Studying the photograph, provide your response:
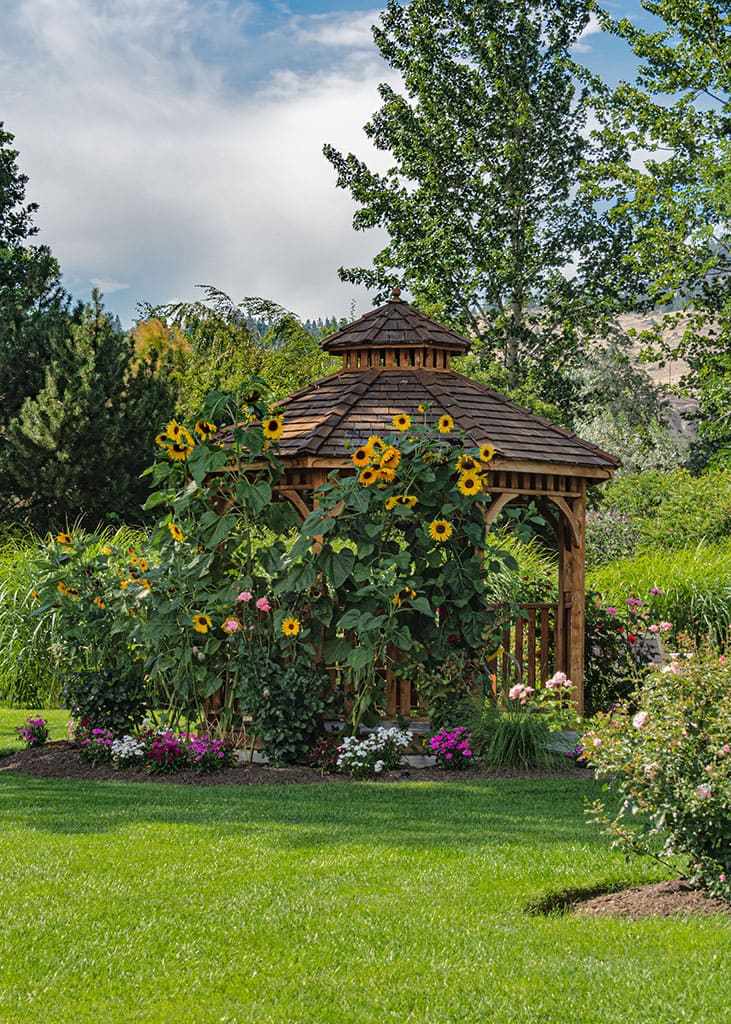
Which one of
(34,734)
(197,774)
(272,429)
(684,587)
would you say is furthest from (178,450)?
(684,587)

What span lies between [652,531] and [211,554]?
32.2 feet

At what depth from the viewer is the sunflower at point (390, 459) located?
27.7 feet

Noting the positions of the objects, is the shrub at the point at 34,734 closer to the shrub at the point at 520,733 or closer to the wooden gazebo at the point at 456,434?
the wooden gazebo at the point at 456,434

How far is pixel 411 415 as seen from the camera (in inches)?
387

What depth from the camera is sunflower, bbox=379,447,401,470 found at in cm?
845

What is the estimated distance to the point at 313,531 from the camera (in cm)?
835

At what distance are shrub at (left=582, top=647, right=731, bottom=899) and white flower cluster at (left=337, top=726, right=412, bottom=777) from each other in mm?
3452

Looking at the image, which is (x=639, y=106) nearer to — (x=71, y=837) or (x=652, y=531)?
(x=652, y=531)

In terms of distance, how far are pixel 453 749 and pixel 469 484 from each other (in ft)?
6.60

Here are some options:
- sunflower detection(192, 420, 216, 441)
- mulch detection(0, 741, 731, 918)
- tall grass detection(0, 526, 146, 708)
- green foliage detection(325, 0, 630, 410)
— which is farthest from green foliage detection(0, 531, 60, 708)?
green foliage detection(325, 0, 630, 410)

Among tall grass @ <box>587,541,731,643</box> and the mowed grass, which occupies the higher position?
tall grass @ <box>587,541,731,643</box>

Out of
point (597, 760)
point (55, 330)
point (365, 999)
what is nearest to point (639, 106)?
point (55, 330)

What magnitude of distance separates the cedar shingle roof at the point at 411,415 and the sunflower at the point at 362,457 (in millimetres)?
580

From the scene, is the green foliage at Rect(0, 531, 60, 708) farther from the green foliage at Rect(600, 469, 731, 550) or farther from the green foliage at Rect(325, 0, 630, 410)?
the green foliage at Rect(325, 0, 630, 410)
